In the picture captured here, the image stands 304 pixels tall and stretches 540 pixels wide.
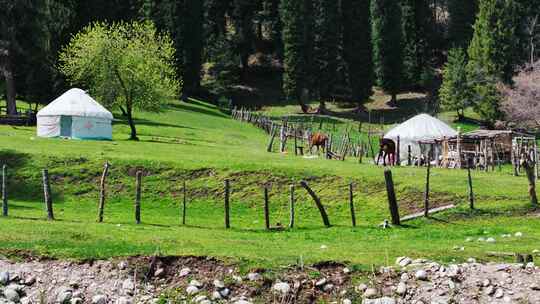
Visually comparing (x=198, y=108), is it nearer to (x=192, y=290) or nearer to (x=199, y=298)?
(x=192, y=290)

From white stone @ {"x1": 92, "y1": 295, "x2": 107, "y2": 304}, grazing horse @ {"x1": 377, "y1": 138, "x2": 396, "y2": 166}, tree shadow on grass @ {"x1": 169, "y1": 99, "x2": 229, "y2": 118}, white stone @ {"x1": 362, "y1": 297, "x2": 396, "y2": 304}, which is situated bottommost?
white stone @ {"x1": 92, "y1": 295, "x2": 107, "y2": 304}

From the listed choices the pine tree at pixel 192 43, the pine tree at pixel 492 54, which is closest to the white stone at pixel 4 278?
the pine tree at pixel 492 54

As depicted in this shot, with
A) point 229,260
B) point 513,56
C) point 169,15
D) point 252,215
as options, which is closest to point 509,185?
point 252,215

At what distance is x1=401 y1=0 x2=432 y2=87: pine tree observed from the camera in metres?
93.8

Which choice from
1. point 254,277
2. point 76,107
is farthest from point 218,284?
point 76,107

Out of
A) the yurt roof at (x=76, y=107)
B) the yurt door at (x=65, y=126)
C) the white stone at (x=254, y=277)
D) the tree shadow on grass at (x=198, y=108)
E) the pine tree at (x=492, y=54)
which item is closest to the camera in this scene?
the white stone at (x=254, y=277)

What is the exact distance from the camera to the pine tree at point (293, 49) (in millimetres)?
85750

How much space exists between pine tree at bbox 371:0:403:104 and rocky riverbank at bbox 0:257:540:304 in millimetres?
70934

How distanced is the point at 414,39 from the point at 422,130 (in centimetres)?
4181

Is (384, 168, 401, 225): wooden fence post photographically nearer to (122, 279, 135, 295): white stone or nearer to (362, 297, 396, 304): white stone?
(362, 297, 396, 304): white stone

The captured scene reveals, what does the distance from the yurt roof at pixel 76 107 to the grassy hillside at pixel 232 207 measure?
247 cm

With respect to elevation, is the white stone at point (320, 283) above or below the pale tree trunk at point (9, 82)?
below

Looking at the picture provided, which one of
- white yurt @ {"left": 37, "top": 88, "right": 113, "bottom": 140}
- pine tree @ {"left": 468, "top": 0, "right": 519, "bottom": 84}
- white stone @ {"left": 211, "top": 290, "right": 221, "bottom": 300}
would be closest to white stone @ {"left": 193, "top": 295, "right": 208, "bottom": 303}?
white stone @ {"left": 211, "top": 290, "right": 221, "bottom": 300}

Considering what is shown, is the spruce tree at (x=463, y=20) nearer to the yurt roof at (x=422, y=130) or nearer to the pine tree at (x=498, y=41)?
the pine tree at (x=498, y=41)
